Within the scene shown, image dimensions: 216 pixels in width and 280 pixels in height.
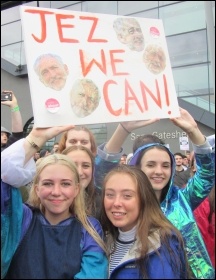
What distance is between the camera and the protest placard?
144 centimetres

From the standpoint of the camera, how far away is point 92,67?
5.09ft

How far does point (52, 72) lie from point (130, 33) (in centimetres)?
43

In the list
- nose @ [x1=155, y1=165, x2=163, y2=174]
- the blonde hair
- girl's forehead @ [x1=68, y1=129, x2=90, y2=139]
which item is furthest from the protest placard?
girl's forehead @ [x1=68, y1=129, x2=90, y2=139]

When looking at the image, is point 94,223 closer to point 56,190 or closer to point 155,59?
point 56,190

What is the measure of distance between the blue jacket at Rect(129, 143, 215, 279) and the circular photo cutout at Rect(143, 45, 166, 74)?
16.7 inches

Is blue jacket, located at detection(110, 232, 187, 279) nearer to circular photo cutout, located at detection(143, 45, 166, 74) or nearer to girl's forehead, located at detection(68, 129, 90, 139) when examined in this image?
circular photo cutout, located at detection(143, 45, 166, 74)

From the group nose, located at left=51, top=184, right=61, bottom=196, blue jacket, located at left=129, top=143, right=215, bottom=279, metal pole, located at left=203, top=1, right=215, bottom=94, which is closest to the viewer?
metal pole, located at left=203, top=1, right=215, bottom=94

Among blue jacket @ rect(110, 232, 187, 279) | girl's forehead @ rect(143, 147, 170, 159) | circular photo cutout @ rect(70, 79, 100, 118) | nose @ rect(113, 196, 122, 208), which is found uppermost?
circular photo cutout @ rect(70, 79, 100, 118)

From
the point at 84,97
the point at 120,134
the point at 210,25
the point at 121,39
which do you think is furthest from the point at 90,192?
the point at 210,25

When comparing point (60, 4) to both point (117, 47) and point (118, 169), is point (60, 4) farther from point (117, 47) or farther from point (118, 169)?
point (118, 169)

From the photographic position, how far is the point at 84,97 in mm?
1506

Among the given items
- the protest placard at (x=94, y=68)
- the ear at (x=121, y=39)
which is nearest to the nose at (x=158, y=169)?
the protest placard at (x=94, y=68)

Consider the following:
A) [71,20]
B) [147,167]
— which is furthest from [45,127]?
[147,167]

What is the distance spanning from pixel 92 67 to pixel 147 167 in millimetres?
646
